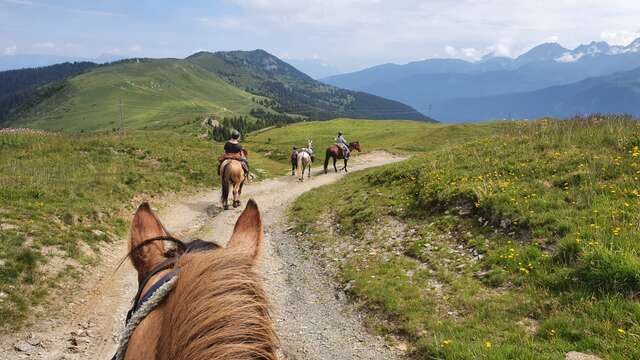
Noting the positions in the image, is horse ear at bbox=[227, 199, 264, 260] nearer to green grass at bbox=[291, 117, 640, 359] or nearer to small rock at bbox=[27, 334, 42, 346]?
green grass at bbox=[291, 117, 640, 359]

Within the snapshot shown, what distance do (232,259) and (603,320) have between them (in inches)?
319

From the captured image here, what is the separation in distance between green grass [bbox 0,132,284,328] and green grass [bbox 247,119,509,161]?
61.0 feet

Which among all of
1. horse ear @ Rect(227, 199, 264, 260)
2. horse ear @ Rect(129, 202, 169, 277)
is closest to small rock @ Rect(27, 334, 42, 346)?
horse ear @ Rect(129, 202, 169, 277)

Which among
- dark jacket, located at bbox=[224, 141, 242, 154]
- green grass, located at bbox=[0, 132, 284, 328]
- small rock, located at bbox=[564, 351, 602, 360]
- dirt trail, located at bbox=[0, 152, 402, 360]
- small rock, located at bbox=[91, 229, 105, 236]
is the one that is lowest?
dirt trail, located at bbox=[0, 152, 402, 360]

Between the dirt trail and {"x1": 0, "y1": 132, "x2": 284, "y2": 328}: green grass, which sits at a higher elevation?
{"x1": 0, "y1": 132, "x2": 284, "y2": 328}: green grass

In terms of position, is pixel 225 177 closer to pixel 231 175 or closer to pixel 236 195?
pixel 231 175

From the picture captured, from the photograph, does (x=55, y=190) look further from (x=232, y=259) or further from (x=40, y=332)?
(x=232, y=259)

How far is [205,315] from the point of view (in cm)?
183

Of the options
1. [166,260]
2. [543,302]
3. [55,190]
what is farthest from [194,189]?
[166,260]

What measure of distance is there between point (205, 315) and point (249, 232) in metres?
1.05

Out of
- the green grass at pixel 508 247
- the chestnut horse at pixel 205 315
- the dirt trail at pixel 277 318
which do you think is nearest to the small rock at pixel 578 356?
the green grass at pixel 508 247

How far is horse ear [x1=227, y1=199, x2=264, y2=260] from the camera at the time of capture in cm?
266

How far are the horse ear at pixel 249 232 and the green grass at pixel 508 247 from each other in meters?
5.96

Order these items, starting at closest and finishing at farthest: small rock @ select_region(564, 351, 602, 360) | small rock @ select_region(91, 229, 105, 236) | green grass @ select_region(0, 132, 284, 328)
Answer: small rock @ select_region(564, 351, 602, 360)
green grass @ select_region(0, 132, 284, 328)
small rock @ select_region(91, 229, 105, 236)
